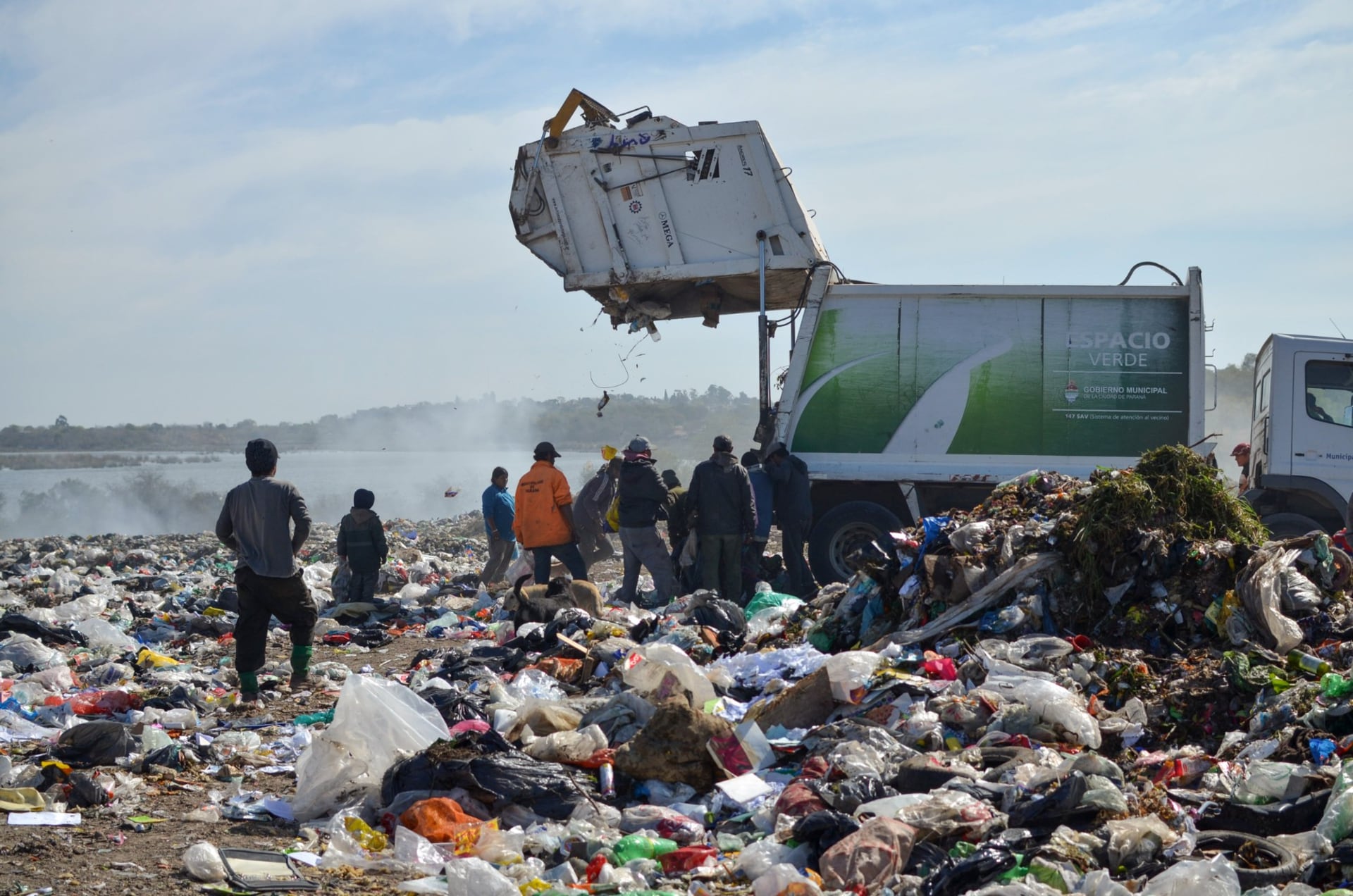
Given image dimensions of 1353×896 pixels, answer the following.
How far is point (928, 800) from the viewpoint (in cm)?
405

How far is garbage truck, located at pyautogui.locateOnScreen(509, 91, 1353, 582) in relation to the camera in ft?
32.0

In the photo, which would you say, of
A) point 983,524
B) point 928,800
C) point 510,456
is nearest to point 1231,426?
point 510,456

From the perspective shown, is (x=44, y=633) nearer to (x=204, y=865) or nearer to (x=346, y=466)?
(x=204, y=865)

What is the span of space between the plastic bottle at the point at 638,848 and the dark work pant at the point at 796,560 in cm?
567

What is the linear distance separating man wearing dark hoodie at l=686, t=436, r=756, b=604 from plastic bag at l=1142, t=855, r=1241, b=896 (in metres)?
5.88

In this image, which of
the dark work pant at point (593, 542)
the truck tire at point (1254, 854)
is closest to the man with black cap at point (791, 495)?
the dark work pant at point (593, 542)

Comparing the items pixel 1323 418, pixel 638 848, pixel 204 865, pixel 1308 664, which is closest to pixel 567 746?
pixel 638 848

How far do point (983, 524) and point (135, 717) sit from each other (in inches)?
186

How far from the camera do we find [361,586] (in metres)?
10.4

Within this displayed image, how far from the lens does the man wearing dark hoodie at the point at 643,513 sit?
9477mm

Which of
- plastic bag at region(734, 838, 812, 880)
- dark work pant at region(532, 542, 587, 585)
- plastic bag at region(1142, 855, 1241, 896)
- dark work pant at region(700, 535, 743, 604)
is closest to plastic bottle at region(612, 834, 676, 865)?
plastic bag at region(734, 838, 812, 880)

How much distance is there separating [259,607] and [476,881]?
3630mm

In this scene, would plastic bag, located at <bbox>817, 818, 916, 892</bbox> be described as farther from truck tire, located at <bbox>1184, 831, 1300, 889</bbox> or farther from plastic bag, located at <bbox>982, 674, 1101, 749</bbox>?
plastic bag, located at <bbox>982, 674, 1101, 749</bbox>

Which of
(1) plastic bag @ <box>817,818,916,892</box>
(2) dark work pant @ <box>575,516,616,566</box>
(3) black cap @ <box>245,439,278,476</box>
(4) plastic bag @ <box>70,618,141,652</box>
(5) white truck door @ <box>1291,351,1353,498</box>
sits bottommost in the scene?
(4) plastic bag @ <box>70,618,141,652</box>
